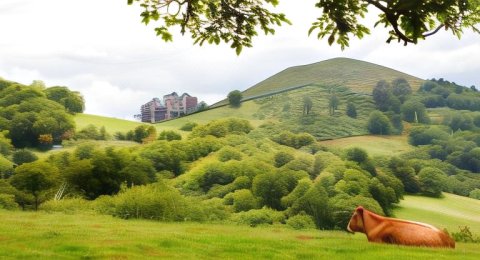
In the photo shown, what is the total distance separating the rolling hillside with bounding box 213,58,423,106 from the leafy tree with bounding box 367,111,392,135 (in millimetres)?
32431

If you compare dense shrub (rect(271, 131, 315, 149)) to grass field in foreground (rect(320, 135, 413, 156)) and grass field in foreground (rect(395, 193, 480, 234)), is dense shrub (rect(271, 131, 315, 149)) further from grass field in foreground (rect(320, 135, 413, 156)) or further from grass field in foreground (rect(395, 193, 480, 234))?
grass field in foreground (rect(395, 193, 480, 234))

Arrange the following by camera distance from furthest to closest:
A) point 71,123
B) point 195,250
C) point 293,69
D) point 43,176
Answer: point 293,69
point 71,123
point 43,176
point 195,250

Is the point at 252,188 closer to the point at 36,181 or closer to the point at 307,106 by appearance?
the point at 36,181

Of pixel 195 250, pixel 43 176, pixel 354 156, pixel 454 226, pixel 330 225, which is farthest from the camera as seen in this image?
pixel 354 156

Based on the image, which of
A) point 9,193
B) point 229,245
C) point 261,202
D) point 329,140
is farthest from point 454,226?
point 229,245

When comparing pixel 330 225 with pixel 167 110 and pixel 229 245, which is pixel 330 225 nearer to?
pixel 229 245

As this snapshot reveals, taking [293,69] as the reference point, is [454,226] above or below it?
below

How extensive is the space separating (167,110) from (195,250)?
135118mm

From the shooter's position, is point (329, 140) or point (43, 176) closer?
point (43, 176)

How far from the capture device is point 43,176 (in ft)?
204

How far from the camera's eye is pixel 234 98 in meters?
149

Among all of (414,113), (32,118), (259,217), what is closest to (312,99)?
(414,113)

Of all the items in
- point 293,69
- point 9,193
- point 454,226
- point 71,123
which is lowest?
point 454,226

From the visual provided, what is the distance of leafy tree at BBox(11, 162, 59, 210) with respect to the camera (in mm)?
61281
